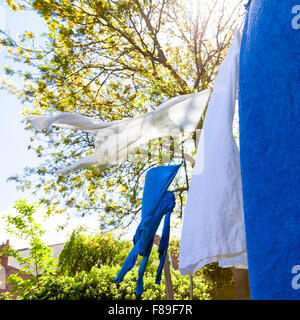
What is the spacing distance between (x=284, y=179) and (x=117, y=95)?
5.90 m

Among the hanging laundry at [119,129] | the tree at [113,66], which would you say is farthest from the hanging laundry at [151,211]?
the tree at [113,66]

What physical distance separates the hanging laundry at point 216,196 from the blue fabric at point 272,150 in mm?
156

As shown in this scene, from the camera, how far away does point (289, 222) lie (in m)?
0.92

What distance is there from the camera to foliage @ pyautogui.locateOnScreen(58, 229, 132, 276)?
1138cm

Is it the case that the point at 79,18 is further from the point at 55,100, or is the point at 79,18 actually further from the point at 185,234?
the point at 185,234

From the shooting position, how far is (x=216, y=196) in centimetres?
123

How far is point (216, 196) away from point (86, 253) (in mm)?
11677

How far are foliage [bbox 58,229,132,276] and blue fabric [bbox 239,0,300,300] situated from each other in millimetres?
10840

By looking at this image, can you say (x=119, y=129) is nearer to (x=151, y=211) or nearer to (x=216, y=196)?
(x=151, y=211)

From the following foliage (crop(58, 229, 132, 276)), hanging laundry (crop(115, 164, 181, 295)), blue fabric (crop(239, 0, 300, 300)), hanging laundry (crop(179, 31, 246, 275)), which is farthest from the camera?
foliage (crop(58, 229, 132, 276))

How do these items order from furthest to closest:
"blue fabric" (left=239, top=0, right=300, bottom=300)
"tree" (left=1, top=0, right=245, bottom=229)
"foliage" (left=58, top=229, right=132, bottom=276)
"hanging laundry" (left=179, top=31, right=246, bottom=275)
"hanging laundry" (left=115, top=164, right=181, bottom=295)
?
1. "foliage" (left=58, top=229, right=132, bottom=276)
2. "tree" (left=1, top=0, right=245, bottom=229)
3. "hanging laundry" (left=115, top=164, right=181, bottom=295)
4. "hanging laundry" (left=179, top=31, right=246, bottom=275)
5. "blue fabric" (left=239, top=0, right=300, bottom=300)

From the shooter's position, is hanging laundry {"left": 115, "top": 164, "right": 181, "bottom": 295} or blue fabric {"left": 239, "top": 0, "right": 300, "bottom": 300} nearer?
blue fabric {"left": 239, "top": 0, "right": 300, "bottom": 300}

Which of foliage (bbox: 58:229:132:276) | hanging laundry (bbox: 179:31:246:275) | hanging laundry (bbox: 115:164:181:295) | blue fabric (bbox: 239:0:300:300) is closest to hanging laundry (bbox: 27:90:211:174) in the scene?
hanging laundry (bbox: 115:164:181:295)

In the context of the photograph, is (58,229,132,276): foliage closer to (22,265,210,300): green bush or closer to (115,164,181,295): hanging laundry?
(22,265,210,300): green bush
